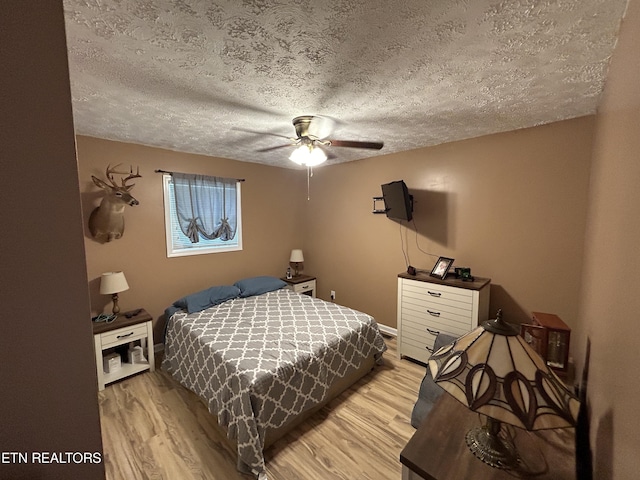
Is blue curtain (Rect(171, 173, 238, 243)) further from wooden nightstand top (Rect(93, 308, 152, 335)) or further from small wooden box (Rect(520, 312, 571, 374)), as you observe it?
small wooden box (Rect(520, 312, 571, 374))

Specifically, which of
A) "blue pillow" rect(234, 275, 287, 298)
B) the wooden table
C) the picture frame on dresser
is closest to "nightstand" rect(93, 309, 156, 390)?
"blue pillow" rect(234, 275, 287, 298)

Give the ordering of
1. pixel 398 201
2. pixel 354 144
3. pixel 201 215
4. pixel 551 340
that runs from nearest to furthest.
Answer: pixel 551 340, pixel 354 144, pixel 398 201, pixel 201 215

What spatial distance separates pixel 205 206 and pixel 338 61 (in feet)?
8.51

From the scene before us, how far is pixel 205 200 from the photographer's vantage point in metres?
3.33

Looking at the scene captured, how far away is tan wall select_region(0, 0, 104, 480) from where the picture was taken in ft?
1.77

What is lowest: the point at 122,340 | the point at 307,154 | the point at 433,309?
the point at 122,340

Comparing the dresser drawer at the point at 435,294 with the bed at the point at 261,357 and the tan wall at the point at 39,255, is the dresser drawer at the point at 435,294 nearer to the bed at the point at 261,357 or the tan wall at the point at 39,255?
the bed at the point at 261,357

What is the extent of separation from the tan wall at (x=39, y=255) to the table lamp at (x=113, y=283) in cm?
235

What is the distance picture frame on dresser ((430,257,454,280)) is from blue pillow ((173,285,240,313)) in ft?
7.91

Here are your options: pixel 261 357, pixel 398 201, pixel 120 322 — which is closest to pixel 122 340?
pixel 120 322

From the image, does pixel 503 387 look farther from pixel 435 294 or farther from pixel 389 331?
pixel 389 331

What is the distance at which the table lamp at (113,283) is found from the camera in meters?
2.50

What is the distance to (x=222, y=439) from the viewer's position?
188 centimetres

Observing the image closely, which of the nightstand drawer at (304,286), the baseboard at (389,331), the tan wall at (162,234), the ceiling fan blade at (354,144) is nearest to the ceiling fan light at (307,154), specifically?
the ceiling fan blade at (354,144)
